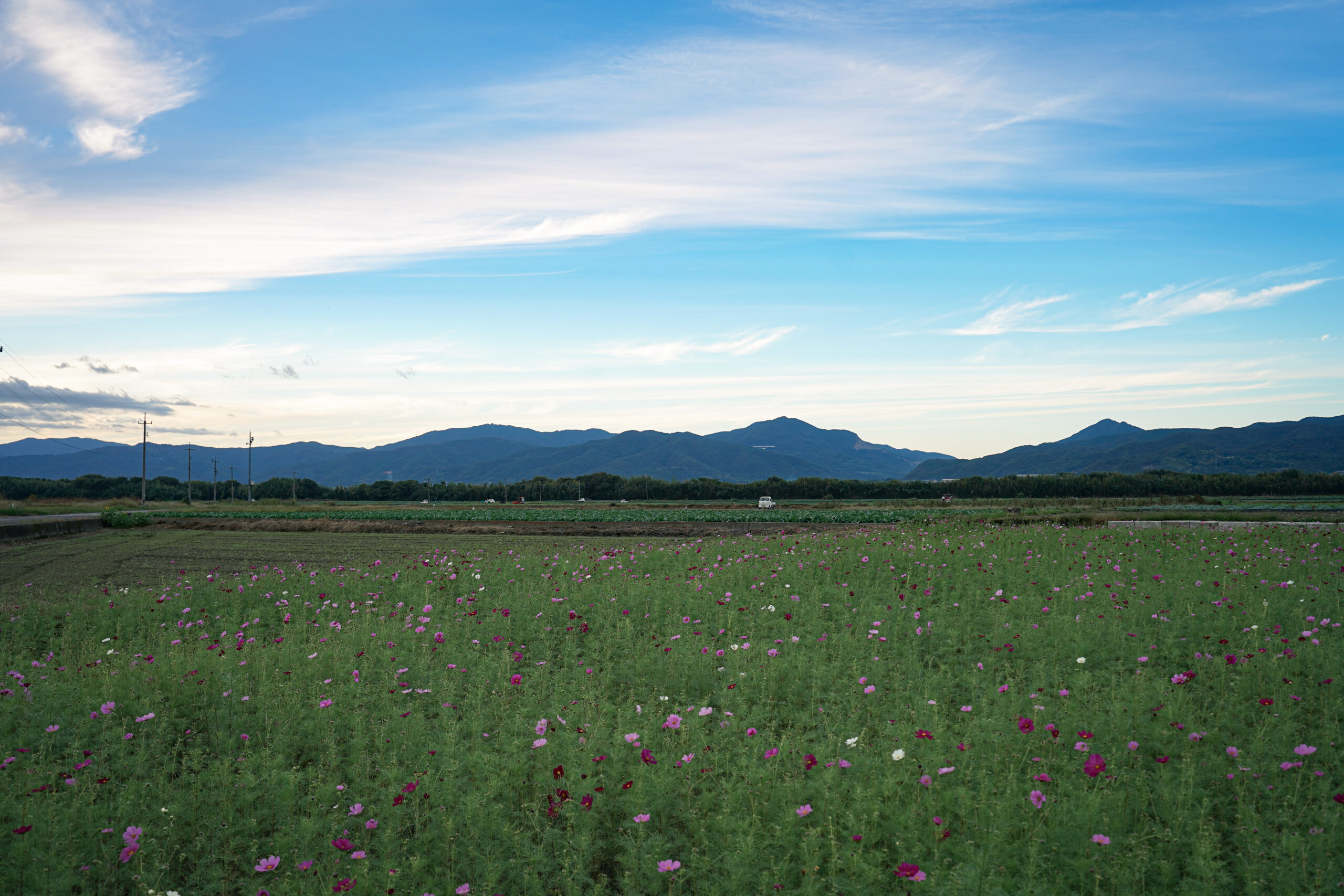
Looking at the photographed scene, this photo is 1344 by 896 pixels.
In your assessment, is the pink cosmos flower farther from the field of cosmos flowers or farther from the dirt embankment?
the dirt embankment

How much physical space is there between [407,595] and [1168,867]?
11722 mm

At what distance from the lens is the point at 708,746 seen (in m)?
6.26

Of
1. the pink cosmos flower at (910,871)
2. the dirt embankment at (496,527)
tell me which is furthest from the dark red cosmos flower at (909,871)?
the dirt embankment at (496,527)

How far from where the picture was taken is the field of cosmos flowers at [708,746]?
4.64 m

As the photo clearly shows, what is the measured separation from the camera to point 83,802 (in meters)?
5.38

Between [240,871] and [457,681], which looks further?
[457,681]

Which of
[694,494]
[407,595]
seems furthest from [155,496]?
[407,595]

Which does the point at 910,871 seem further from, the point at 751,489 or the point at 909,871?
the point at 751,489

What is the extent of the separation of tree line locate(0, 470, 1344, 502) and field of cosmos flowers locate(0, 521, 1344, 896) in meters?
82.7

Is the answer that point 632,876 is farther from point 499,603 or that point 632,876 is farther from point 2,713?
point 499,603

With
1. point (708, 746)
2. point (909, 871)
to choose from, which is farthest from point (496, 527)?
point (909, 871)

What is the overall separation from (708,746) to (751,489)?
112282mm

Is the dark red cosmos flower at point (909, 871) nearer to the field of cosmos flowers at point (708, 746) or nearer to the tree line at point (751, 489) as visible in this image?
the field of cosmos flowers at point (708, 746)

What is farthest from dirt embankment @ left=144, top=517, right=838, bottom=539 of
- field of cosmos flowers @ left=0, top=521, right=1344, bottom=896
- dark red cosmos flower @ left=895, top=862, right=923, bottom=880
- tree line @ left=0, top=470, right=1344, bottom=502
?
tree line @ left=0, top=470, right=1344, bottom=502
